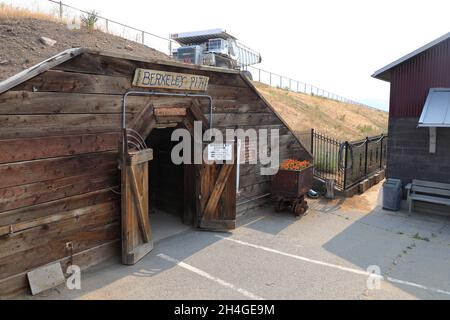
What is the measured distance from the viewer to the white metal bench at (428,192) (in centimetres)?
991

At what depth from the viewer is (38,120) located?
17.6ft

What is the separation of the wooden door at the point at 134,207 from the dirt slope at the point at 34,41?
204 inches

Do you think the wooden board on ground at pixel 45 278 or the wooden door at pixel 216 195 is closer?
the wooden board on ground at pixel 45 278

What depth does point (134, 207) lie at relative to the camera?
6.75 metres

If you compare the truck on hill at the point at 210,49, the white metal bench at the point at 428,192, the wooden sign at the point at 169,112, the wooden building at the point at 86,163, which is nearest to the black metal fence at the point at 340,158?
the white metal bench at the point at 428,192

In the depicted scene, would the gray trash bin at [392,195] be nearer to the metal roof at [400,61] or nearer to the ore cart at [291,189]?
the ore cart at [291,189]

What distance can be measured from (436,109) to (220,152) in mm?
5857

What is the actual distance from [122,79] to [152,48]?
1773 cm

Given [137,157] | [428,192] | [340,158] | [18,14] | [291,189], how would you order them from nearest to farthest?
[137,157], [291,189], [428,192], [340,158], [18,14]

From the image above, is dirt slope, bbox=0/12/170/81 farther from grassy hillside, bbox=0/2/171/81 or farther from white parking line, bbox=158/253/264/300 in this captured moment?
white parking line, bbox=158/253/264/300

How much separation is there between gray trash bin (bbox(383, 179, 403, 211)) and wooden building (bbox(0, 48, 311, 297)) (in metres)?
4.89

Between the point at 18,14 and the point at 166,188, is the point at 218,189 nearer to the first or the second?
the point at 166,188

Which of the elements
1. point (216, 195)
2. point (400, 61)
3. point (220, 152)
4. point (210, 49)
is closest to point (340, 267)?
point (216, 195)

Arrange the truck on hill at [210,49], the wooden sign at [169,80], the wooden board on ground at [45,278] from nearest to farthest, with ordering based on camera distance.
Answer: the wooden board on ground at [45,278], the wooden sign at [169,80], the truck on hill at [210,49]
